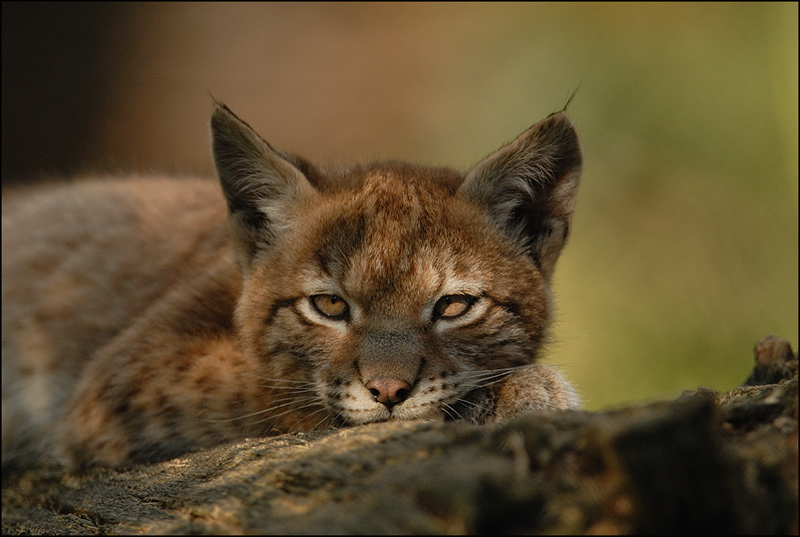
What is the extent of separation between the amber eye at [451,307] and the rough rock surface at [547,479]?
101cm

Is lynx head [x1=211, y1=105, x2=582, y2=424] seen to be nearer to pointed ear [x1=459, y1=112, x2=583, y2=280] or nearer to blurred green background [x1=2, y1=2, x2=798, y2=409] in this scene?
pointed ear [x1=459, y1=112, x2=583, y2=280]

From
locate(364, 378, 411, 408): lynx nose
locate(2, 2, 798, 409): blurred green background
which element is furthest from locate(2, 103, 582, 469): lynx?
locate(2, 2, 798, 409): blurred green background

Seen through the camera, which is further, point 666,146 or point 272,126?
point 272,126

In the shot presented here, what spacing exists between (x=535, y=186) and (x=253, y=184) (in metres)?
1.24

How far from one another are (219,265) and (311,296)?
0.87 m

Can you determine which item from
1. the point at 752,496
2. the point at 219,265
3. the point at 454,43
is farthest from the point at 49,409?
the point at 454,43

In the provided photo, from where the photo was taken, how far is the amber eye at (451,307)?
2998mm

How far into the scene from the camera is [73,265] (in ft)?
14.9

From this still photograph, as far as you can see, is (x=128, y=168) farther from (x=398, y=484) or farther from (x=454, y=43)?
(x=398, y=484)

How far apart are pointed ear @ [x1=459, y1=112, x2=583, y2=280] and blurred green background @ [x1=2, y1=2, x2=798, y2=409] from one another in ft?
8.15

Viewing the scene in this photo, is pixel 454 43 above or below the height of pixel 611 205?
above

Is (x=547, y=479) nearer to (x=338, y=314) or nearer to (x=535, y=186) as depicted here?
(x=338, y=314)

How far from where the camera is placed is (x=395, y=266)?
2939 mm

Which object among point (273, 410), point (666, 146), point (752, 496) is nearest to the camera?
point (752, 496)
